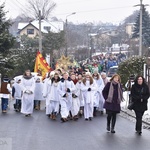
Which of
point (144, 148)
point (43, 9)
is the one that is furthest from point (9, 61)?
point (43, 9)

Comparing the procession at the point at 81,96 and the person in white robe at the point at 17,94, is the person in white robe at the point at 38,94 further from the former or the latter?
the person in white robe at the point at 17,94

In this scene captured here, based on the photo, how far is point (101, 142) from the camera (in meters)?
12.7

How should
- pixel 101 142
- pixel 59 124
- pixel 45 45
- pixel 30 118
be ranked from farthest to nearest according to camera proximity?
pixel 45 45
pixel 30 118
pixel 59 124
pixel 101 142

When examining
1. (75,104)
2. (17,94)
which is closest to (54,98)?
(75,104)

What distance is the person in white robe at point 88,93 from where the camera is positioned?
1833 cm

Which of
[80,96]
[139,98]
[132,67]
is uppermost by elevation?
[132,67]

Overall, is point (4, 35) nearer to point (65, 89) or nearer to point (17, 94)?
point (17, 94)

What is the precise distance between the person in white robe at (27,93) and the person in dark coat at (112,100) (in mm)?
5736

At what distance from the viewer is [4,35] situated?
31250mm

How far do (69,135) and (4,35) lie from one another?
1817cm

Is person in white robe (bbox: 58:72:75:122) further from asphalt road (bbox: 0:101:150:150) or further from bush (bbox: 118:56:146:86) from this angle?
bush (bbox: 118:56:146:86)

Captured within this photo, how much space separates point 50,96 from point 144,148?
7572mm

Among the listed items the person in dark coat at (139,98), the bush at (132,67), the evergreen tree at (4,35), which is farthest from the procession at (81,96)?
the evergreen tree at (4,35)

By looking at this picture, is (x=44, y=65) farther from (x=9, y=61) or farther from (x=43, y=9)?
(x=43, y=9)
